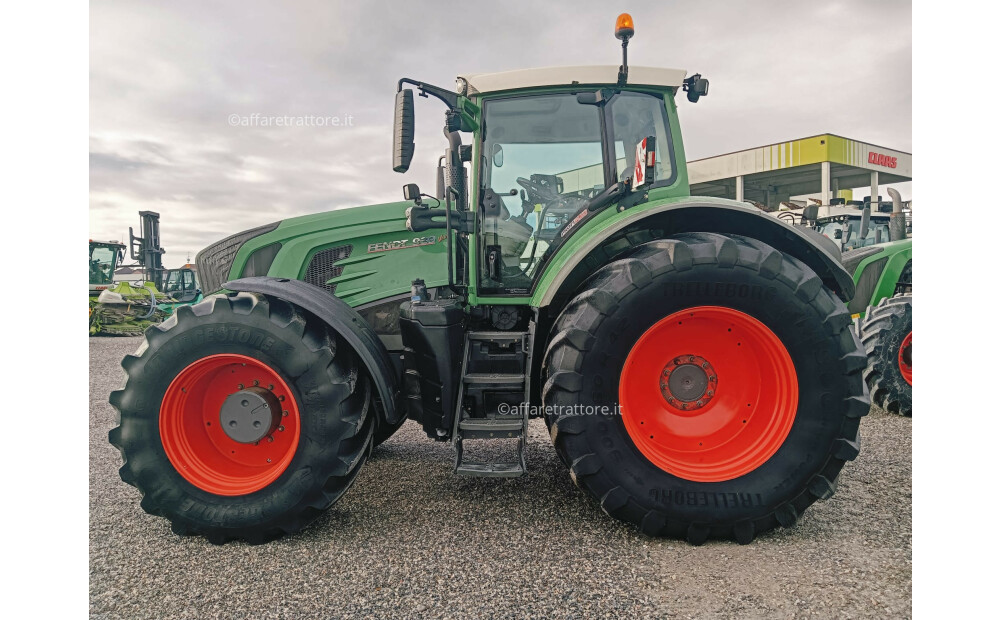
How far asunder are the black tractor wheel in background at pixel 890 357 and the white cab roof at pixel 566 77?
3502mm

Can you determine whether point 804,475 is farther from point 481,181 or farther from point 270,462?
point 270,462

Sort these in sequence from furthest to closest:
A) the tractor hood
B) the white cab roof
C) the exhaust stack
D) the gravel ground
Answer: the exhaust stack < the tractor hood < the white cab roof < the gravel ground

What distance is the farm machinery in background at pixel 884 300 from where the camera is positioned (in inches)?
195

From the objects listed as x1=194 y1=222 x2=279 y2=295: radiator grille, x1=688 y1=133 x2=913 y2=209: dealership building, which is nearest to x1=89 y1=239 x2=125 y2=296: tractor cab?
x1=194 y1=222 x2=279 y2=295: radiator grille

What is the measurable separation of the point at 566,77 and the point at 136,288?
15397 mm

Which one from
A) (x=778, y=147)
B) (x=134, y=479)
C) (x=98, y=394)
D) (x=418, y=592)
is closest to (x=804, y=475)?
(x=418, y=592)

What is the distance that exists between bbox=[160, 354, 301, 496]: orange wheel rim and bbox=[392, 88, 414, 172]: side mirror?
3.92 ft

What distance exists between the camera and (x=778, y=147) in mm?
17844

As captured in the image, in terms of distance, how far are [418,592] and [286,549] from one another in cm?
77

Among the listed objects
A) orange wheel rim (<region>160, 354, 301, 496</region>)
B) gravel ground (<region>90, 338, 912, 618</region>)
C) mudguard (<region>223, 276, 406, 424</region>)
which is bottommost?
gravel ground (<region>90, 338, 912, 618</region>)

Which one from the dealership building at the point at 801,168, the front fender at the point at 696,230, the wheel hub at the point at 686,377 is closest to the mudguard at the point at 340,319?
the front fender at the point at 696,230

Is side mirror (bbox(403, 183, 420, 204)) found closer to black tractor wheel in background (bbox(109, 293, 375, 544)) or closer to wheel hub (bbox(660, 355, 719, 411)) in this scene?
black tractor wheel in background (bbox(109, 293, 375, 544))

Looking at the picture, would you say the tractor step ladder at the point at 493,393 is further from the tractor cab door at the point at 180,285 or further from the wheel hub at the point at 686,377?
the tractor cab door at the point at 180,285

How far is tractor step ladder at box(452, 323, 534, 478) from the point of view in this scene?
2729mm
